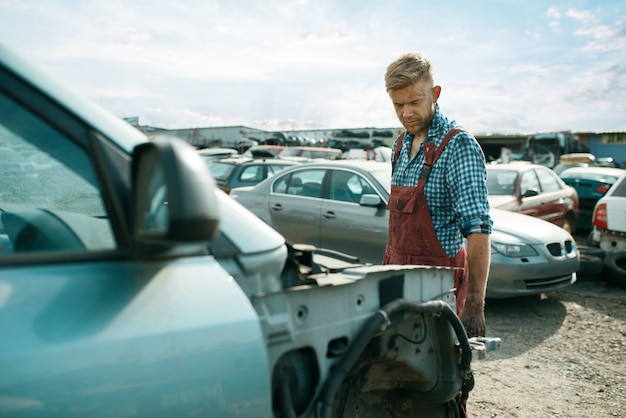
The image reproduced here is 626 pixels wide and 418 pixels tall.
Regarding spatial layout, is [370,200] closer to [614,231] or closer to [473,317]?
[473,317]

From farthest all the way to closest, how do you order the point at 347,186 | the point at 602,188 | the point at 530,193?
the point at 602,188 → the point at 530,193 → the point at 347,186

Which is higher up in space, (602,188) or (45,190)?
(45,190)

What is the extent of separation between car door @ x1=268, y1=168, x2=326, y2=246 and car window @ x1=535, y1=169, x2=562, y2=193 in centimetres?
431

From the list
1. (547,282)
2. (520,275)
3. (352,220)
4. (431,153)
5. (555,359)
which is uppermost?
(431,153)

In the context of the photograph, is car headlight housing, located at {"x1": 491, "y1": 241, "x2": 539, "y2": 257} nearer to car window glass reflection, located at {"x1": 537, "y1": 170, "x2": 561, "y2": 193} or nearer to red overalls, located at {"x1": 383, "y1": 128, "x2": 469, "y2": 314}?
red overalls, located at {"x1": 383, "y1": 128, "x2": 469, "y2": 314}

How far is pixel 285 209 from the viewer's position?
6.41 m

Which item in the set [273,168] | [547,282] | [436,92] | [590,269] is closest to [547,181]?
[590,269]

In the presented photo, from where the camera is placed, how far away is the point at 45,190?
5.52ft

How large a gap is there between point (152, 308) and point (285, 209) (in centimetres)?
526

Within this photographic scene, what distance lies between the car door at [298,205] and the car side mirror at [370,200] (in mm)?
794

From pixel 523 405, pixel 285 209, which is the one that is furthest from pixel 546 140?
pixel 523 405

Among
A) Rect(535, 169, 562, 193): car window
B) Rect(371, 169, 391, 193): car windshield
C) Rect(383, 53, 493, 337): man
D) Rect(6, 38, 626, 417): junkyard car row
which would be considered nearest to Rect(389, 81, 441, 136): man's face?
Rect(383, 53, 493, 337): man

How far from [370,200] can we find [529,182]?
404 cm

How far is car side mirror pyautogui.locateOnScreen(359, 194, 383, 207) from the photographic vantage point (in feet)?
17.3
